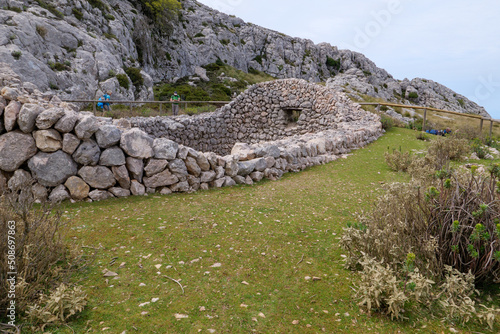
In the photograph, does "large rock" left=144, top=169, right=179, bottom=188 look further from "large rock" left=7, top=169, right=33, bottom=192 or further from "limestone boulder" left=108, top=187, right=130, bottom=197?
"large rock" left=7, top=169, right=33, bottom=192

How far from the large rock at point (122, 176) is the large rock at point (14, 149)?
1.49 metres

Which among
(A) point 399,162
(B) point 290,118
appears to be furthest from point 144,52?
(A) point 399,162

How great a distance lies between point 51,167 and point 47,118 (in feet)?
3.03

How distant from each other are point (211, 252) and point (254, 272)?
77 centimetres

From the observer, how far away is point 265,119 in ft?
59.8

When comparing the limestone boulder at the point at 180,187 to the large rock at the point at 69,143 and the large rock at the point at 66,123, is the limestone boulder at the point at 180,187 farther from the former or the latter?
the large rock at the point at 66,123

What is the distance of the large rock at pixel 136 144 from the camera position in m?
6.11

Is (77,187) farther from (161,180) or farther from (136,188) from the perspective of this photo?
(161,180)

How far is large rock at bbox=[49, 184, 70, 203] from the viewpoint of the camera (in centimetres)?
562

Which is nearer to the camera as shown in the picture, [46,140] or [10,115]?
[10,115]

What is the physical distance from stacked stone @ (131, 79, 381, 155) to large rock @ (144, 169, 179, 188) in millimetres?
9349

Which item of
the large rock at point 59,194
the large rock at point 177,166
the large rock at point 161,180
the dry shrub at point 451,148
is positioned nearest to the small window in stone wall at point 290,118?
the dry shrub at point 451,148

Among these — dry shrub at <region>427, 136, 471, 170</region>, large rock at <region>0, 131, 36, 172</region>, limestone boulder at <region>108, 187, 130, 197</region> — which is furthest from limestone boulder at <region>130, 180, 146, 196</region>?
dry shrub at <region>427, 136, 471, 170</region>

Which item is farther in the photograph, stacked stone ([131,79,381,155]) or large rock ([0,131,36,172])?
stacked stone ([131,79,381,155])
